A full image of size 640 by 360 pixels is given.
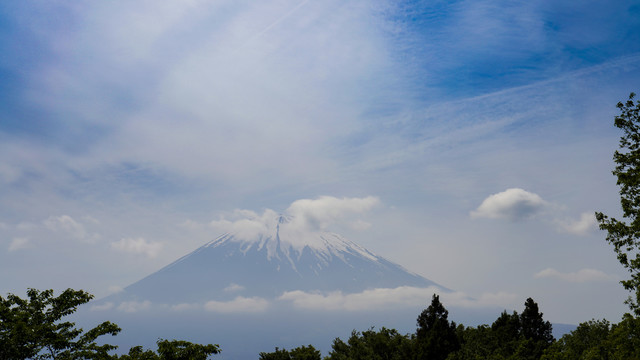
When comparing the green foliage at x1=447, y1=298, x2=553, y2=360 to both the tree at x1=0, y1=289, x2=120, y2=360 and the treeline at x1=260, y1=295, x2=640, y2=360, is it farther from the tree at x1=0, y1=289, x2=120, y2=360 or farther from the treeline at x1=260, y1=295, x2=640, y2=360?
the tree at x1=0, y1=289, x2=120, y2=360

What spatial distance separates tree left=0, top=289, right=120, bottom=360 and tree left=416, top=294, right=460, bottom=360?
25.6 metres

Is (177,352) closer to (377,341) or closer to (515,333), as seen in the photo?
(377,341)

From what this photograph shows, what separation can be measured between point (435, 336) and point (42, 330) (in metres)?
29.4

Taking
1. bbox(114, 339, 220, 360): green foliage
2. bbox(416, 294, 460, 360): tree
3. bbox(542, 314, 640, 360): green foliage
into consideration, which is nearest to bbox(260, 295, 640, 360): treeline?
bbox(416, 294, 460, 360): tree

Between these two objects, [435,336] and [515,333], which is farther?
[515,333]

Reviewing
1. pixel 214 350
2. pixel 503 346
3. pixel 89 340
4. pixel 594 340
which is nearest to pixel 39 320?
pixel 89 340

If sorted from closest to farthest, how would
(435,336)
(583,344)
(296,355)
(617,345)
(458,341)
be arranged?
(617,345) → (583,344) → (435,336) → (296,355) → (458,341)

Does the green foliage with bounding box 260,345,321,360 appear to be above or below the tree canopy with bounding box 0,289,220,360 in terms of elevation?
below

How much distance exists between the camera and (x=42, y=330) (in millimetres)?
20016

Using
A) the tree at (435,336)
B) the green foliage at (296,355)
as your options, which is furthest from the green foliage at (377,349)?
the green foliage at (296,355)

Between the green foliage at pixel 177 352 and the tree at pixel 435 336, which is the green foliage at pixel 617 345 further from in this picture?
the green foliage at pixel 177 352

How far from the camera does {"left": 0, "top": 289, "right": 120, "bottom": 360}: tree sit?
19000mm

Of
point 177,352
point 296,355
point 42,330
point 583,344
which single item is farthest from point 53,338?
point 583,344

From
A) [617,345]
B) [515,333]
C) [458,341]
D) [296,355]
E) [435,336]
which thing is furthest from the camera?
[515,333]
